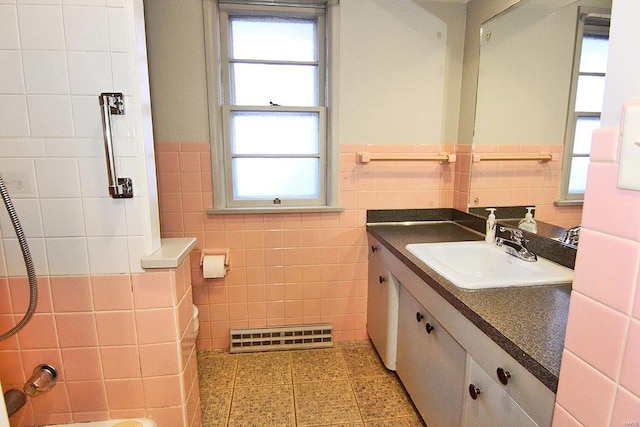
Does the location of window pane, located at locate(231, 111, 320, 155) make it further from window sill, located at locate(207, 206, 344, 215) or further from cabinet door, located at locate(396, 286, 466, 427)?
cabinet door, located at locate(396, 286, 466, 427)

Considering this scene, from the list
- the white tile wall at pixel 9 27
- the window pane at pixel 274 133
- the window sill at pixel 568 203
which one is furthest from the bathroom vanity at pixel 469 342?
the white tile wall at pixel 9 27

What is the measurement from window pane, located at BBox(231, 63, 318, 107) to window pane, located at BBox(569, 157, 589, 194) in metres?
1.43

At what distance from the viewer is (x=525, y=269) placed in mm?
1477

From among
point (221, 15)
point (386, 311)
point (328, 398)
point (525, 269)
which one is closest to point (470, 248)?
point (525, 269)

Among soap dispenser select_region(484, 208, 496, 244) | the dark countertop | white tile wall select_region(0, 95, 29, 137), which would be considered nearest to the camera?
the dark countertop

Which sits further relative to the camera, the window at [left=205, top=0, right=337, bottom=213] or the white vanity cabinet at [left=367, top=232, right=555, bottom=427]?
the window at [left=205, top=0, right=337, bottom=213]

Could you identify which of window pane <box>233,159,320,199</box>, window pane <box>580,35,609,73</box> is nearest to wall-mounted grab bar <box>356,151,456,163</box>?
window pane <box>233,159,320,199</box>

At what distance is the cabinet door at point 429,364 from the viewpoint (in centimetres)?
127

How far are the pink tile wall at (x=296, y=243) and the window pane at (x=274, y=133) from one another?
0.24m

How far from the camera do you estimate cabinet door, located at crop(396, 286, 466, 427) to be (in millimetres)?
1274

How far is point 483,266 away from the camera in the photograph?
1.72 m

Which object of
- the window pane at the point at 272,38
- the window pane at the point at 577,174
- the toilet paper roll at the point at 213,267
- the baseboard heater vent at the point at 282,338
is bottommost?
the baseboard heater vent at the point at 282,338

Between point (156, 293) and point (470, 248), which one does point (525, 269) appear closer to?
Result: point (470, 248)

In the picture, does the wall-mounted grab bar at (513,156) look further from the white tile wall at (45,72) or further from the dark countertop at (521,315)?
the white tile wall at (45,72)
